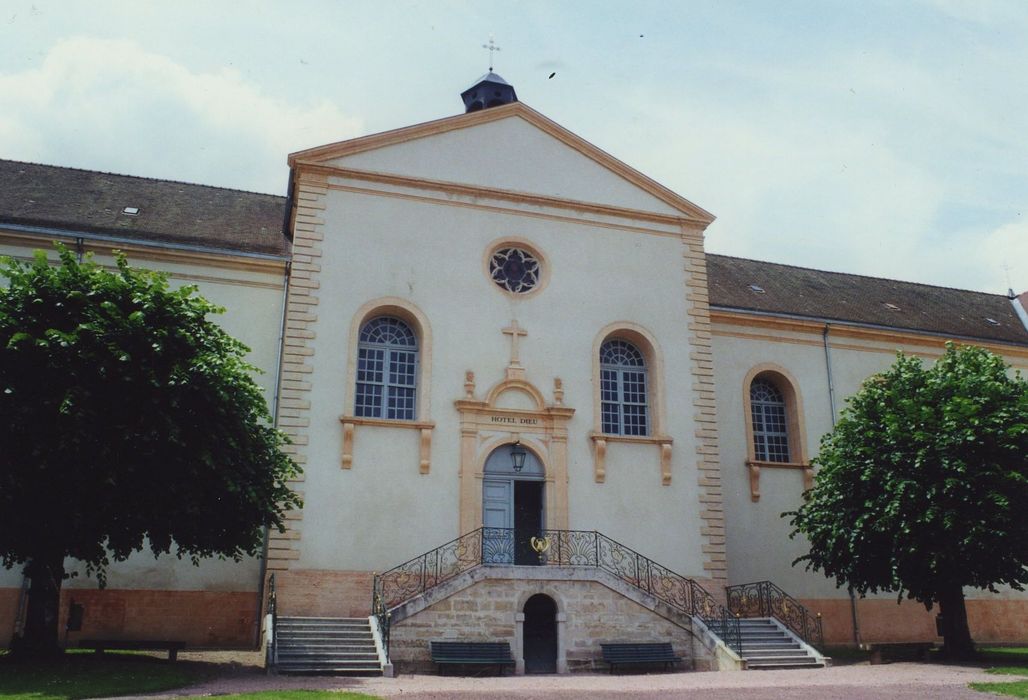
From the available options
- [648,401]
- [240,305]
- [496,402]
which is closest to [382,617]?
[496,402]

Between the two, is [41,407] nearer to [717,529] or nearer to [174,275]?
[174,275]

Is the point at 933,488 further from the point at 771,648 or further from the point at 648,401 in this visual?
the point at 648,401

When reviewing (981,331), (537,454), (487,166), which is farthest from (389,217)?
(981,331)

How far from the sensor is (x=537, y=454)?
66.2 feet

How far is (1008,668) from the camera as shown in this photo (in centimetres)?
1611

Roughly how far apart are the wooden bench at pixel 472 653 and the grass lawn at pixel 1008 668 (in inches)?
291

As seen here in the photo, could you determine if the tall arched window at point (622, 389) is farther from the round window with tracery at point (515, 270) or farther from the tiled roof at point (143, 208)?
the tiled roof at point (143, 208)

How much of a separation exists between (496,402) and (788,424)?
29.3 feet

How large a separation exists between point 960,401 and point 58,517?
15.9 meters

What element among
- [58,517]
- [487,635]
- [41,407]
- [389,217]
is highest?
[389,217]

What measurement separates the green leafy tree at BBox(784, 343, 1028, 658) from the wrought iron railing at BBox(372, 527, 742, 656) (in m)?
2.97

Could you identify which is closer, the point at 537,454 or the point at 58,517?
the point at 58,517

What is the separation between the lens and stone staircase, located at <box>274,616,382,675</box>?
1489 centimetres

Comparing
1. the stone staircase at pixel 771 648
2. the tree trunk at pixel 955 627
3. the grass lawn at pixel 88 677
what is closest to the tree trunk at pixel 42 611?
the grass lawn at pixel 88 677
